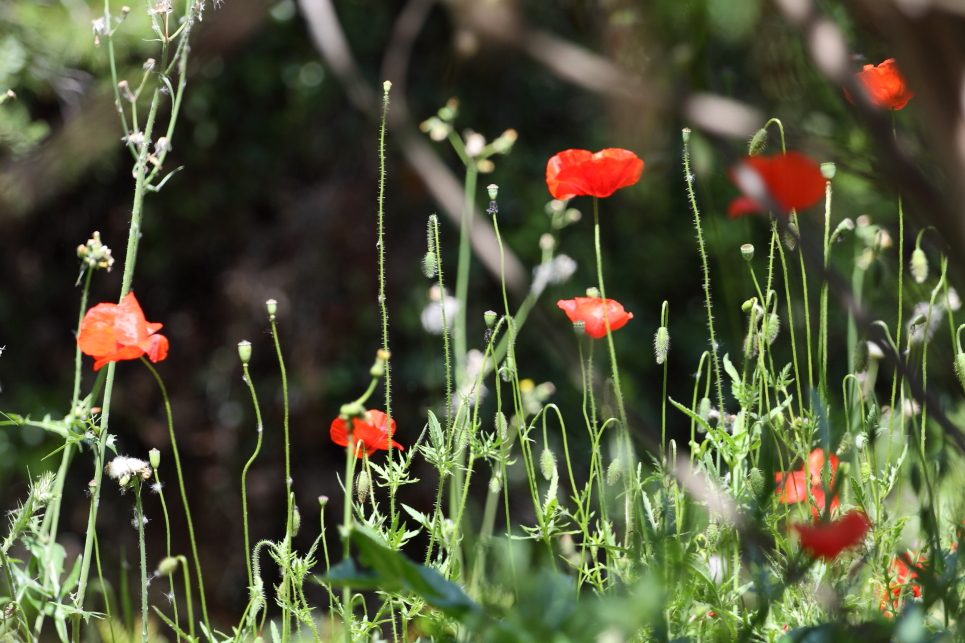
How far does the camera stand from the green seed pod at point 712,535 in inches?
26.0

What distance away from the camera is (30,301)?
2.57m

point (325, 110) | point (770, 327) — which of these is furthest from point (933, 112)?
point (325, 110)

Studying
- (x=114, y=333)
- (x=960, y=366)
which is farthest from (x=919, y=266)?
(x=114, y=333)

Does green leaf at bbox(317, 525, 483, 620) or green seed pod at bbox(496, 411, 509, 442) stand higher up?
green leaf at bbox(317, 525, 483, 620)

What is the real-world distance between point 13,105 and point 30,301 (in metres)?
0.77

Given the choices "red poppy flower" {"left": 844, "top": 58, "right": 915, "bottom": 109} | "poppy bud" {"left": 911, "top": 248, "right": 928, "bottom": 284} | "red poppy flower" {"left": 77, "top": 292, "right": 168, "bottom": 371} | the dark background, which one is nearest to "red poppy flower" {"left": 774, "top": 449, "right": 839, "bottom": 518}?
"poppy bud" {"left": 911, "top": 248, "right": 928, "bottom": 284}

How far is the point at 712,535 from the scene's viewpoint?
2.17 ft

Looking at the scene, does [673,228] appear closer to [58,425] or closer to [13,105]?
[13,105]

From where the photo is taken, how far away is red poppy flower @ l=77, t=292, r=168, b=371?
701 millimetres

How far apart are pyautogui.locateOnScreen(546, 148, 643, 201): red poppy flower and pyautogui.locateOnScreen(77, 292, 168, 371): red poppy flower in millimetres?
398

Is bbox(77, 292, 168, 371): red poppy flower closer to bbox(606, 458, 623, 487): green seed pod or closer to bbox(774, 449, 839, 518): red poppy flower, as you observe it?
bbox(606, 458, 623, 487): green seed pod

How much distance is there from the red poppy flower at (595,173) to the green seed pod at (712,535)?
0.32m

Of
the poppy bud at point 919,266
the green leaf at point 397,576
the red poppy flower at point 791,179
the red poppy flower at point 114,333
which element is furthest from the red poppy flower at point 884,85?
the red poppy flower at point 114,333

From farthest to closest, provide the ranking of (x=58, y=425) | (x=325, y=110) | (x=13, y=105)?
1. (x=325, y=110)
2. (x=13, y=105)
3. (x=58, y=425)
